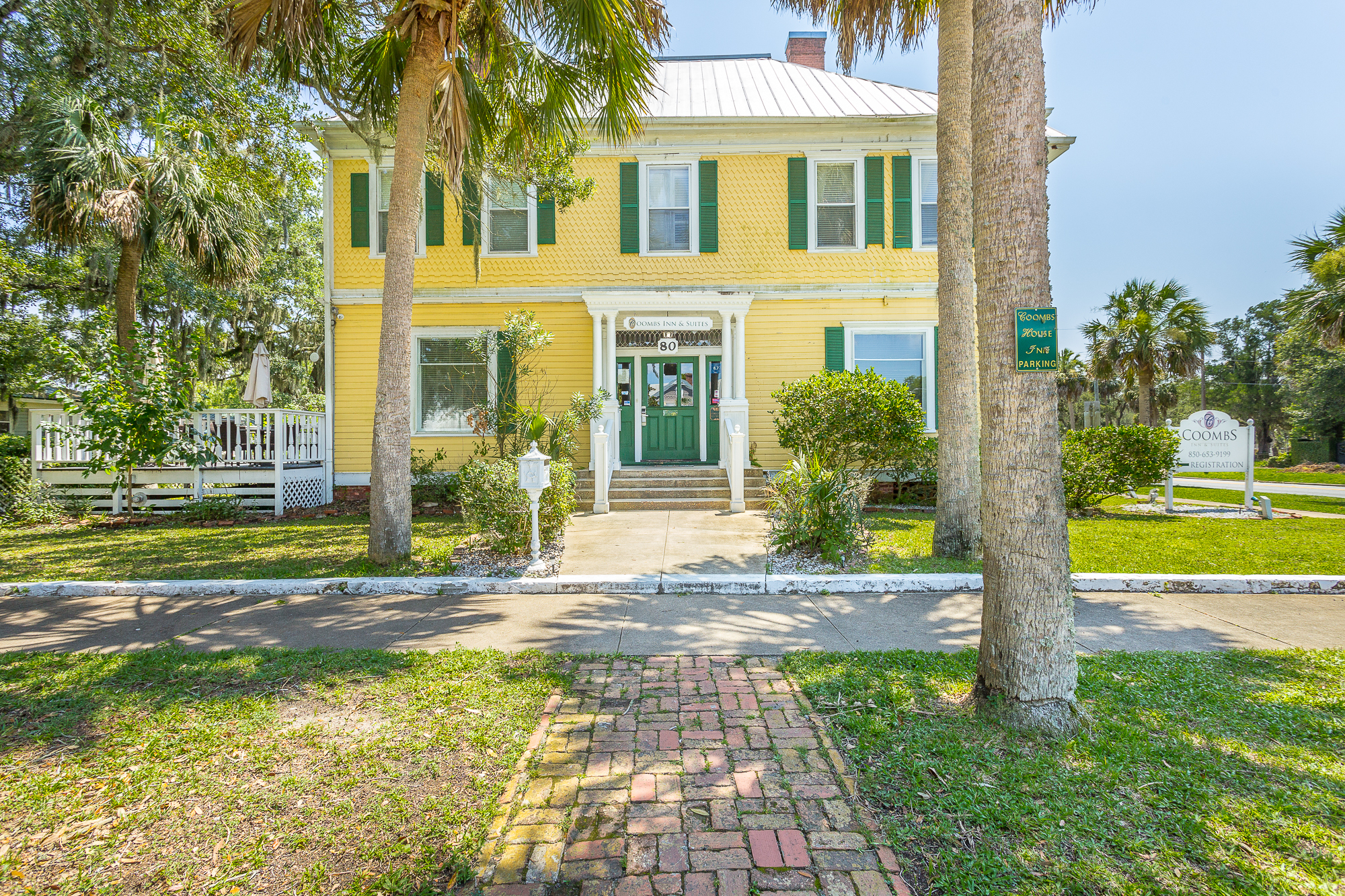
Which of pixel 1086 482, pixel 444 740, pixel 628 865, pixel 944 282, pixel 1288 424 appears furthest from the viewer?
pixel 1288 424

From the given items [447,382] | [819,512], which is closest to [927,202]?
[819,512]

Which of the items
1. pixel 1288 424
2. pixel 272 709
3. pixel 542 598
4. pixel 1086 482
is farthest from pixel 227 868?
pixel 1288 424

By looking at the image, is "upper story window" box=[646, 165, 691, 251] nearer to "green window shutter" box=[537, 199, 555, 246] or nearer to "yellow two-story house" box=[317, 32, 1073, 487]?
"yellow two-story house" box=[317, 32, 1073, 487]

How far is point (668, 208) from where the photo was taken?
12875 millimetres

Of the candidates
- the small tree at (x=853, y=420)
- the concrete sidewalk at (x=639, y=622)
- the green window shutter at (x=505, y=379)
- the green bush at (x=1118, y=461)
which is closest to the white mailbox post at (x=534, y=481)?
the concrete sidewalk at (x=639, y=622)

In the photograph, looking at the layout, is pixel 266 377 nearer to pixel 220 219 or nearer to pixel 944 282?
pixel 220 219

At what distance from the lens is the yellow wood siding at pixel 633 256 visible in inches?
500

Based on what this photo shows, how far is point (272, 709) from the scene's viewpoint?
335 cm

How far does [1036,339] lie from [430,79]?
654 centimetres

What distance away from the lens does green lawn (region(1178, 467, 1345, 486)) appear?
20.3 m

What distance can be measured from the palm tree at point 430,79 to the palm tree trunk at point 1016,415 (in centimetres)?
501

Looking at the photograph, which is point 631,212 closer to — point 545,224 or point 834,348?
point 545,224

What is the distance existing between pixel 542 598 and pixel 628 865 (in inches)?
150

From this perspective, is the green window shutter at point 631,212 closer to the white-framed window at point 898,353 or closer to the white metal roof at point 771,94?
the white metal roof at point 771,94
